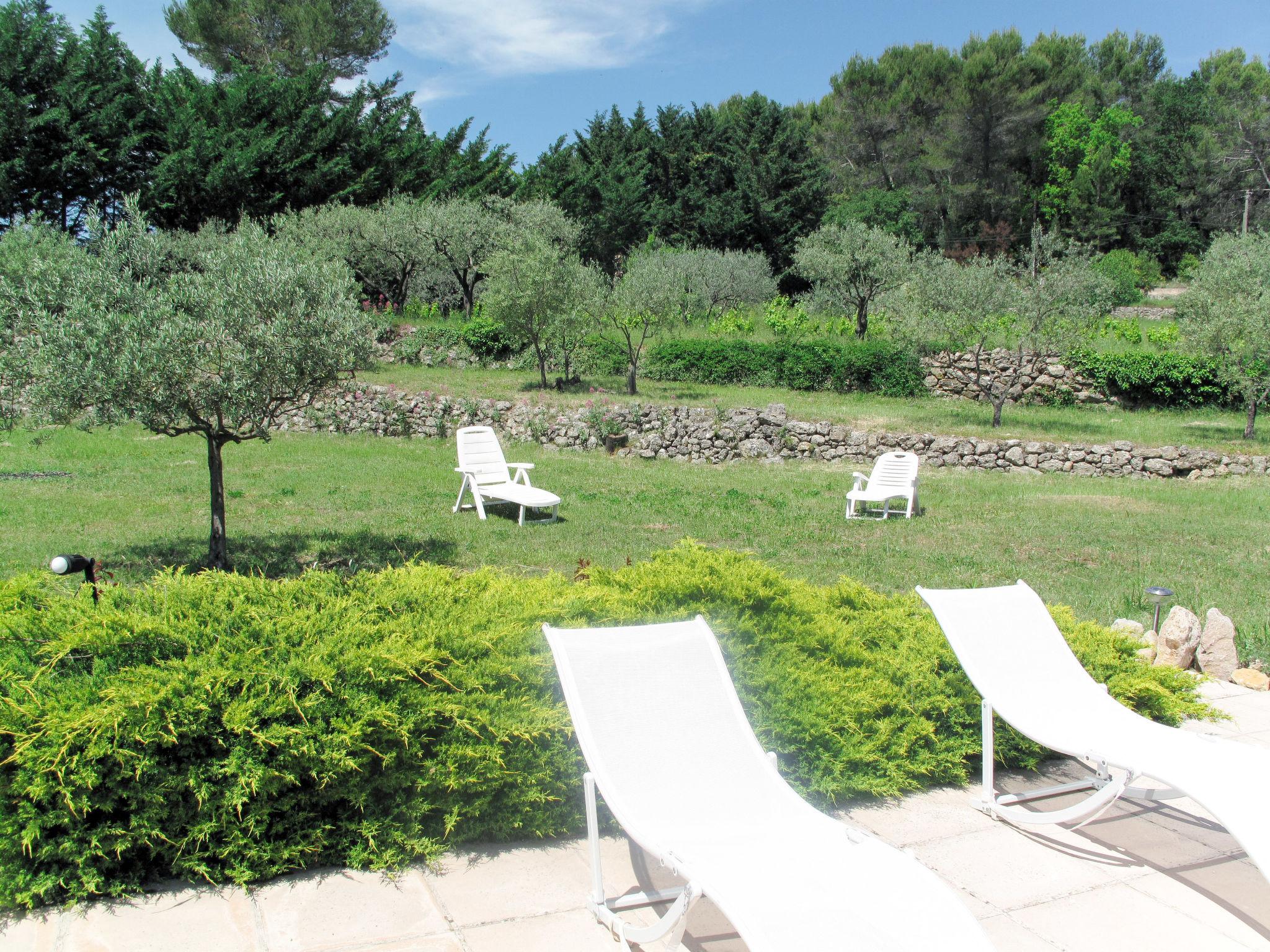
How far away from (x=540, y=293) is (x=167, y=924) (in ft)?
52.6

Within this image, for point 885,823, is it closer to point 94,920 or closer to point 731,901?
point 731,901

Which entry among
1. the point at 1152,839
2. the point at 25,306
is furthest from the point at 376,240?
the point at 1152,839

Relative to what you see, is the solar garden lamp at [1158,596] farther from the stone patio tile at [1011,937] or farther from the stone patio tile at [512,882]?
the stone patio tile at [512,882]

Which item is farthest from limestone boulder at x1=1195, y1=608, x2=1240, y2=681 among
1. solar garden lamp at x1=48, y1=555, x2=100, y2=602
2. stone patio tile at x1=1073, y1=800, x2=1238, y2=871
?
solar garden lamp at x1=48, y1=555, x2=100, y2=602

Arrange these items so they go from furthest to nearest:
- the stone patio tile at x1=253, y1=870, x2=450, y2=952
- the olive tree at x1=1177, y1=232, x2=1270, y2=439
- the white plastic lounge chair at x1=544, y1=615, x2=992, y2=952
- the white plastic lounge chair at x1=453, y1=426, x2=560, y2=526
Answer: the olive tree at x1=1177, y1=232, x2=1270, y2=439 → the white plastic lounge chair at x1=453, y1=426, x2=560, y2=526 → the stone patio tile at x1=253, y1=870, x2=450, y2=952 → the white plastic lounge chair at x1=544, y1=615, x2=992, y2=952

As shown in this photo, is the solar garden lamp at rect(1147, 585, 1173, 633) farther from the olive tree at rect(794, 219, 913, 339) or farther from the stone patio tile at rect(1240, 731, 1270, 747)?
the olive tree at rect(794, 219, 913, 339)

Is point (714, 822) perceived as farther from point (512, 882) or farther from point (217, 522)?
point (217, 522)

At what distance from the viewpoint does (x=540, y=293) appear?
17.9m

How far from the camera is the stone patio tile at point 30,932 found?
254 centimetres

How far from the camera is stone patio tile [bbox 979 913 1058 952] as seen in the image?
2.68m

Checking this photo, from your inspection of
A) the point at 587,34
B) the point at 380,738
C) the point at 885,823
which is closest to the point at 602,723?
the point at 380,738

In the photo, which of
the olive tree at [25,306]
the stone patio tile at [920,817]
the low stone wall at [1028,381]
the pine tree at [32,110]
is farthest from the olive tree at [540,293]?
the pine tree at [32,110]

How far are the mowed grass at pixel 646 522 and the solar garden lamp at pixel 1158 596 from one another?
177 mm

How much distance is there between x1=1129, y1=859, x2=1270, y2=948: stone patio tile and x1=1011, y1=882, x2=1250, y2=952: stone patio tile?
0.05 metres
